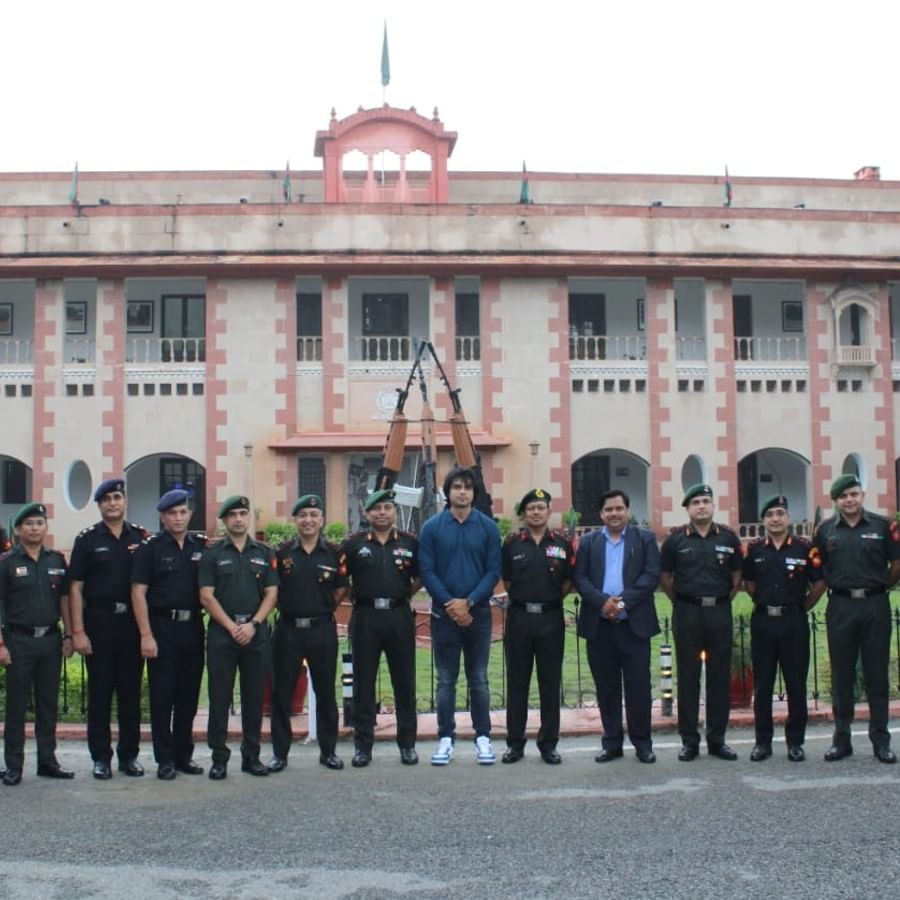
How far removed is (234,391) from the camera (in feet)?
75.9

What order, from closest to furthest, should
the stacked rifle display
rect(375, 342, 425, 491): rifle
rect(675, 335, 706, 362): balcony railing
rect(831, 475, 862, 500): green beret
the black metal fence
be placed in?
rect(831, 475, 862, 500): green beret, the black metal fence, rect(375, 342, 425, 491): rifle, the stacked rifle display, rect(675, 335, 706, 362): balcony railing

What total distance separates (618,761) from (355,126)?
2121cm

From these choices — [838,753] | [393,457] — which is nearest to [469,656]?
[838,753]

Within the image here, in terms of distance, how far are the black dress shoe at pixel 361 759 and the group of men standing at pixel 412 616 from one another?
1cm

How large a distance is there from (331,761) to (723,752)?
2694mm

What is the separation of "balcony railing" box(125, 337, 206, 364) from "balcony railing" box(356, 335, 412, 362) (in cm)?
→ 351

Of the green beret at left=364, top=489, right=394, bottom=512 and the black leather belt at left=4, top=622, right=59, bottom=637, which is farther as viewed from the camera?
the green beret at left=364, top=489, right=394, bottom=512

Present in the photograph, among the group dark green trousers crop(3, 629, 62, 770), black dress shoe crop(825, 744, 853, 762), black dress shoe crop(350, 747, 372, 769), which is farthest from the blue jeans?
dark green trousers crop(3, 629, 62, 770)

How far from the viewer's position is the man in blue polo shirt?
759 centimetres

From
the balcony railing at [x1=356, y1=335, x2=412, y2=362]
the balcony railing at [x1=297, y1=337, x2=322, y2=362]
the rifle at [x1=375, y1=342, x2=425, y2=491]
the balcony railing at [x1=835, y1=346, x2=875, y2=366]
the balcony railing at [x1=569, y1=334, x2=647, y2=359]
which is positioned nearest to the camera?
the rifle at [x1=375, y1=342, x2=425, y2=491]

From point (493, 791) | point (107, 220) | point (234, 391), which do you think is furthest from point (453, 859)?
point (107, 220)

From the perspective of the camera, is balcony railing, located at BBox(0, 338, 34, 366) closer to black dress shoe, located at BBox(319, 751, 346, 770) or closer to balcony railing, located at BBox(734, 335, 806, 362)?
balcony railing, located at BBox(734, 335, 806, 362)

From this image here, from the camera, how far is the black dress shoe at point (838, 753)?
7.31 m

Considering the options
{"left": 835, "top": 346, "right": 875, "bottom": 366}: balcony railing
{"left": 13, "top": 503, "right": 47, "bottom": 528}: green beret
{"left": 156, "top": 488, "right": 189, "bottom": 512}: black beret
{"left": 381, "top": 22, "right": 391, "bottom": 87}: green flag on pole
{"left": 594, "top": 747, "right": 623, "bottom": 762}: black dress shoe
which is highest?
{"left": 381, "top": 22, "right": 391, "bottom": 87}: green flag on pole
